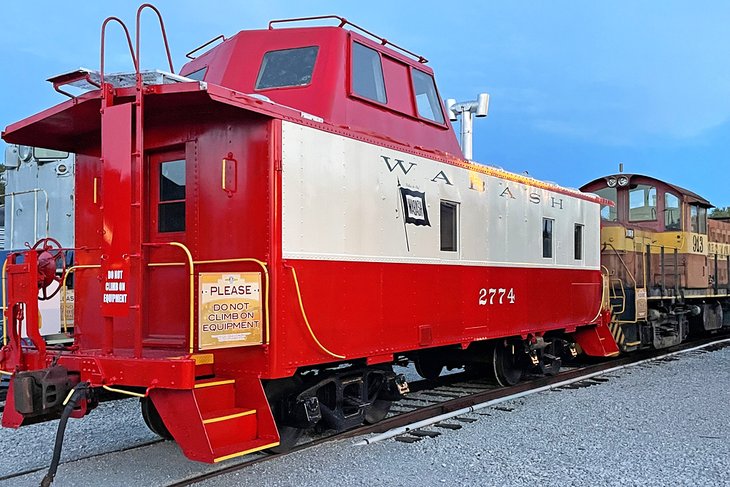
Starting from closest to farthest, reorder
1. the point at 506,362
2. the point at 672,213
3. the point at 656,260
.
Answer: the point at 506,362, the point at 656,260, the point at 672,213

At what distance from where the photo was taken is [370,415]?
23.5ft

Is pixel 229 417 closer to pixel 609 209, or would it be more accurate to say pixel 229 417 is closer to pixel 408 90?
pixel 408 90

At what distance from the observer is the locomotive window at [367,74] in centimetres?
689

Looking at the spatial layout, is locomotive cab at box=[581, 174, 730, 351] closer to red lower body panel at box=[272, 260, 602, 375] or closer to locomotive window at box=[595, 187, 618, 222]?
locomotive window at box=[595, 187, 618, 222]

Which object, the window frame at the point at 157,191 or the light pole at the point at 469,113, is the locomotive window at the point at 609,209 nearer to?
the light pole at the point at 469,113

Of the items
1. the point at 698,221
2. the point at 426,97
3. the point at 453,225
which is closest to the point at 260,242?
the point at 453,225

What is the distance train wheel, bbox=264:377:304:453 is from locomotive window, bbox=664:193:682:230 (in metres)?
12.2

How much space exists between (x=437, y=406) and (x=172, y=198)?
12.8 ft

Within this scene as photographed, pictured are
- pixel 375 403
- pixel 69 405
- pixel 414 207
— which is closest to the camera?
pixel 69 405

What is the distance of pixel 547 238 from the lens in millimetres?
9836

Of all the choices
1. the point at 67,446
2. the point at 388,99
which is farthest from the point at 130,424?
the point at 388,99

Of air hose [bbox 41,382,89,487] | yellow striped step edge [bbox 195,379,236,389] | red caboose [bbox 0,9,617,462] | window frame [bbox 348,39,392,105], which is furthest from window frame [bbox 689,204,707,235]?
air hose [bbox 41,382,89,487]

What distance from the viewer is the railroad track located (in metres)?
6.03

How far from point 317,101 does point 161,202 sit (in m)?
1.76
